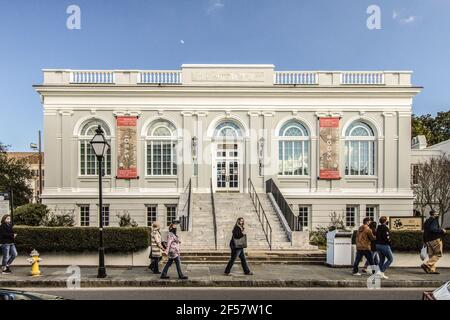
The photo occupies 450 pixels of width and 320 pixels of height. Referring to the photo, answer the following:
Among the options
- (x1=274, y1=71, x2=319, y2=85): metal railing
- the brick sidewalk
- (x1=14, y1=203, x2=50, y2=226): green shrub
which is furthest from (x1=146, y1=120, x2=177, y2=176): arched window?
the brick sidewalk

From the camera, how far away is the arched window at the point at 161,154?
24000mm

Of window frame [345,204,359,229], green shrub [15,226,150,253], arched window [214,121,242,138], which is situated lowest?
window frame [345,204,359,229]

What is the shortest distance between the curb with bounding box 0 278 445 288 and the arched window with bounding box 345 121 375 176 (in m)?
13.9

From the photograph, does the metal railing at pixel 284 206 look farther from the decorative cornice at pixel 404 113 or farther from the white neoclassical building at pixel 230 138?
the decorative cornice at pixel 404 113

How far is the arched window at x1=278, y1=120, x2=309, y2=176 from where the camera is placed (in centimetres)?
2420

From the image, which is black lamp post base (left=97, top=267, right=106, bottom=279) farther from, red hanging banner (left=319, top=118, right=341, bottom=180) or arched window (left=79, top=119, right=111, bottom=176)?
red hanging banner (left=319, top=118, right=341, bottom=180)

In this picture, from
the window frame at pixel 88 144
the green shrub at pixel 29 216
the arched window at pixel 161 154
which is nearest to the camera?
the green shrub at pixel 29 216

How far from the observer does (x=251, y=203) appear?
21.5 m


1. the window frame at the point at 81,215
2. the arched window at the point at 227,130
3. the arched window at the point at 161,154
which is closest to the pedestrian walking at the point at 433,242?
the arched window at the point at 227,130

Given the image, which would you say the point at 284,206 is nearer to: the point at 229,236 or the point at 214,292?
the point at 229,236

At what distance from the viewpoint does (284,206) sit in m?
19.7

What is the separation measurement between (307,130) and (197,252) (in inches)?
492
